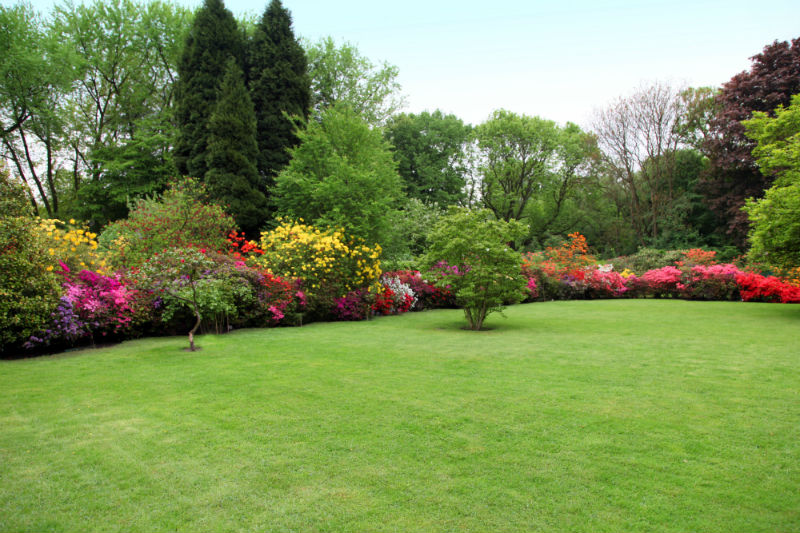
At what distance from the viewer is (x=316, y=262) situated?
Result: 10.9m

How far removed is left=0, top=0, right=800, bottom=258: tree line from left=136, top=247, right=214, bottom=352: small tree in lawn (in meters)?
5.96

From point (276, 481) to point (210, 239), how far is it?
1036 centimetres

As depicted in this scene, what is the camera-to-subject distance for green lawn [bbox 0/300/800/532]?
8.04 ft

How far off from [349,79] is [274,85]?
7855mm

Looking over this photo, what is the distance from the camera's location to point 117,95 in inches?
960

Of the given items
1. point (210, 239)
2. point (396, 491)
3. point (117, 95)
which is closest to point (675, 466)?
point (396, 491)

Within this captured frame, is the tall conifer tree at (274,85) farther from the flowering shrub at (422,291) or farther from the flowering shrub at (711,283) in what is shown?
the flowering shrub at (711,283)

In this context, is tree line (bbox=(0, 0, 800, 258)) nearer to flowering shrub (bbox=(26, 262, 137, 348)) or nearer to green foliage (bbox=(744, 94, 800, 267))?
green foliage (bbox=(744, 94, 800, 267))

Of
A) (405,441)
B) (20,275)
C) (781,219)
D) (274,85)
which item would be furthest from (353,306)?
(274,85)

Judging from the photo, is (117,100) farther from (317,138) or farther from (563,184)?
(563,184)

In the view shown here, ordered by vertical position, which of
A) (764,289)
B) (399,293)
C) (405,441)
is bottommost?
(405,441)

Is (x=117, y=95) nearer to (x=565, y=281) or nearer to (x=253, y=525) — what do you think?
(x=565, y=281)

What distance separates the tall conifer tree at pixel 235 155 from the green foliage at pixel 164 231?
5171 mm

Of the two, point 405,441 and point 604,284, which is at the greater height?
point 604,284
